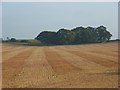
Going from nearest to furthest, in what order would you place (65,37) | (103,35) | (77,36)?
(65,37), (77,36), (103,35)

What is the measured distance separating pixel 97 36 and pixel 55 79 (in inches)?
6708

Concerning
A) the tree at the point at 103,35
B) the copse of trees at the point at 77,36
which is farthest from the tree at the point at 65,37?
the tree at the point at 103,35

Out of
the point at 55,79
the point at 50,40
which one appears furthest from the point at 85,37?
the point at 55,79

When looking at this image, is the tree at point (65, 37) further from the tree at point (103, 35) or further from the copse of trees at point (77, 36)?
the tree at point (103, 35)

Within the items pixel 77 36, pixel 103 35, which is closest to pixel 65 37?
pixel 77 36

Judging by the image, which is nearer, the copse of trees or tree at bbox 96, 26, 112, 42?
the copse of trees

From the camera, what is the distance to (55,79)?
19.9m

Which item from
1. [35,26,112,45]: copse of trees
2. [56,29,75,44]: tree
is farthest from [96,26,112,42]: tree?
[56,29,75,44]: tree

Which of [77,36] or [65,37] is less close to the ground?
[77,36]

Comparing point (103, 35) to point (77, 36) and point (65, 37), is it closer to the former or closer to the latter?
point (77, 36)

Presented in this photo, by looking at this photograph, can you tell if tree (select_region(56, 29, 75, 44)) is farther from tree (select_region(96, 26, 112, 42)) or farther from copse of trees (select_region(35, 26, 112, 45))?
tree (select_region(96, 26, 112, 42))

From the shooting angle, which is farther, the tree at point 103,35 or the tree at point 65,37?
the tree at point 103,35

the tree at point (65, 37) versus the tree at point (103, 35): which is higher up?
the tree at point (65, 37)

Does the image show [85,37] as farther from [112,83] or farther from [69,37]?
[112,83]
